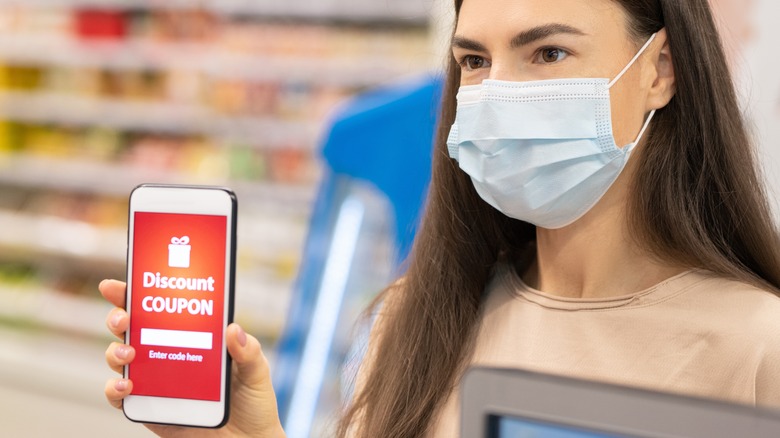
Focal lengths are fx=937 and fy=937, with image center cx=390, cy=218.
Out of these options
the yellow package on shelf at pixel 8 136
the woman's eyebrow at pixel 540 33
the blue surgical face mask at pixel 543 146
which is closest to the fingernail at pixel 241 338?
the blue surgical face mask at pixel 543 146

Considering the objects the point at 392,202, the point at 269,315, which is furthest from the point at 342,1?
the point at 392,202

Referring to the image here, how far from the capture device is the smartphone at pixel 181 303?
123 cm

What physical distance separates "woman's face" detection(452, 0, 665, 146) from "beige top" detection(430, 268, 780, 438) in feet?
0.78

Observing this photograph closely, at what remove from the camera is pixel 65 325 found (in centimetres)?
508

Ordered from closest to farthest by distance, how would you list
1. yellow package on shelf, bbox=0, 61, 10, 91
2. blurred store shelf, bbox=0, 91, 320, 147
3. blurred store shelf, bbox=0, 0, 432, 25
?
blurred store shelf, bbox=0, 0, 432, 25
blurred store shelf, bbox=0, 91, 320, 147
yellow package on shelf, bbox=0, 61, 10, 91

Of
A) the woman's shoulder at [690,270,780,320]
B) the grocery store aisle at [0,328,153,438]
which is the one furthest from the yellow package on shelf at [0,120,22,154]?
the woman's shoulder at [690,270,780,320]

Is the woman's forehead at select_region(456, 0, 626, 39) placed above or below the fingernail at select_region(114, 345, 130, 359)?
above

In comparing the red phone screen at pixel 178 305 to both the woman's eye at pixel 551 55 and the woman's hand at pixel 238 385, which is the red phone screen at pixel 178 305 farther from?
the woman's eye at pixel 551 55

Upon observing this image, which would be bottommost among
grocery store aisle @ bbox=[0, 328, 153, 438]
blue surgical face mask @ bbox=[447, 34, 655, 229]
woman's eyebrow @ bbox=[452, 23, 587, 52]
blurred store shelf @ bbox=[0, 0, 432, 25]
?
grocery store aisle @ bbox=[0, 328, 153, 438]

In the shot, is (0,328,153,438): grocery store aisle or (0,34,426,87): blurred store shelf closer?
(0,34,426,87): blurred store shelf

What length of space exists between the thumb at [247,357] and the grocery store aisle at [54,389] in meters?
3.13

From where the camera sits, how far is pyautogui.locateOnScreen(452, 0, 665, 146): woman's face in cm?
125

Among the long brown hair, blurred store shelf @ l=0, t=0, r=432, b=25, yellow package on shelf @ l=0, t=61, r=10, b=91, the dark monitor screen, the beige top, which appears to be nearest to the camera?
the dark monitor screen

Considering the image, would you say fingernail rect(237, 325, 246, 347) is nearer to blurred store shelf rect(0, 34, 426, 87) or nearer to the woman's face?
the woman's face
